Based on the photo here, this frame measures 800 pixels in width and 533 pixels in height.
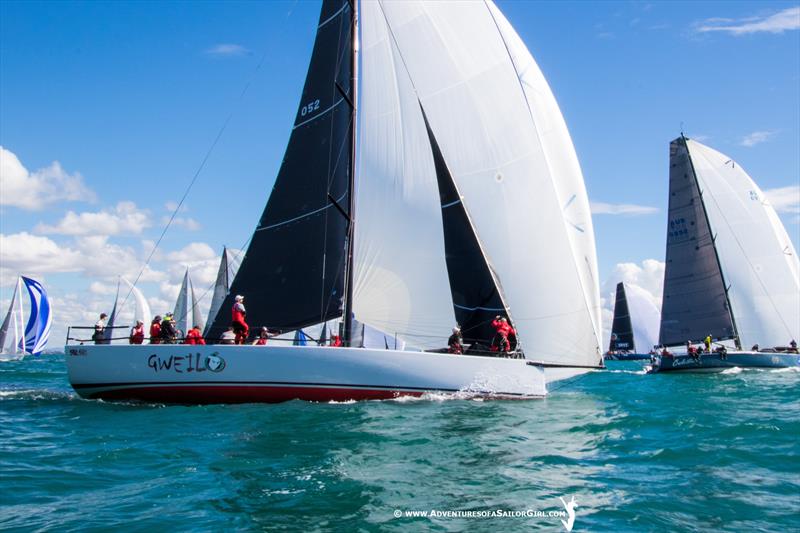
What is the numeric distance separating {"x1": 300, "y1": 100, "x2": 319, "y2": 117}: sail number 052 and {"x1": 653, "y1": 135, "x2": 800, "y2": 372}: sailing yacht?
25.3m

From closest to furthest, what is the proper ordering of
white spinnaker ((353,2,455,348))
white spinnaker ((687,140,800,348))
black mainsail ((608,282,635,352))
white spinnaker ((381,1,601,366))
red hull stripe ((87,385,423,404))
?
1. red hull stripe ((87,385,423,404))
2. white spinnaker ((381,1,601,366))
3. white spinnaker ((353,2,455,348))
4. white spinnaker ((687,140,800,348))
5. black mainsail ((608,282,635,352))

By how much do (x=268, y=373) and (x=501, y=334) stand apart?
5.62 m

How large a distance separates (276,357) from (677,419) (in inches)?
340

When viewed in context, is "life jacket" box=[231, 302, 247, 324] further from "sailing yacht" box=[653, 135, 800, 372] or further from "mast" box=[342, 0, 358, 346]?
"sailing yacht" box=[653, 135, 800, 372]

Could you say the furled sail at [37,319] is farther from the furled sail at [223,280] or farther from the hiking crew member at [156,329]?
the hiking crew member at [156,329]

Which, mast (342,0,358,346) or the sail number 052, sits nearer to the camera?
mast (342,0,358,346)

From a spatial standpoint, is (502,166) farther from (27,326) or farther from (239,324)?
(27,326)

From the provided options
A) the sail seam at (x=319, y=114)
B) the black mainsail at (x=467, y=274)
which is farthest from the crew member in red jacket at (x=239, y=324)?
the sail seam at (x=319, y=114)

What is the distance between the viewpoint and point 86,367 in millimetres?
15688

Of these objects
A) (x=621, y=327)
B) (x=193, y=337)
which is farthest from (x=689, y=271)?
(x=621, y=327)

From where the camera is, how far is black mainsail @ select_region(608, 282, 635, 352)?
8194 centimetres

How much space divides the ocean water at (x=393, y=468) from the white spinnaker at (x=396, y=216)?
2.83 m

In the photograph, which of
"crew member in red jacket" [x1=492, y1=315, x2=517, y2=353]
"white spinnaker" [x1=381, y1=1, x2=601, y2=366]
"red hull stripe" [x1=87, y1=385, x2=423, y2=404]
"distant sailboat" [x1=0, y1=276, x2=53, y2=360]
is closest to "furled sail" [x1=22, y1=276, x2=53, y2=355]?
"distant sailboat" [x1=0, y1=276, x2=53, y2=360]

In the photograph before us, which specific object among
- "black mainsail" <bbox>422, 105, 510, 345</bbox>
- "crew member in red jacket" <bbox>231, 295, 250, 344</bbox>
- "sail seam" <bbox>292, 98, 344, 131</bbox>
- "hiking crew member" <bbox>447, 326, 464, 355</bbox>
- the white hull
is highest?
"sail seam" <bbox>292, 98, 344, 131</bbox>
